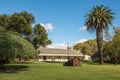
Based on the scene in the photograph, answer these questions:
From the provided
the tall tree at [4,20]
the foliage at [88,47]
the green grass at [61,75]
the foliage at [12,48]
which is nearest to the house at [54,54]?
the tall tree at [4,20]

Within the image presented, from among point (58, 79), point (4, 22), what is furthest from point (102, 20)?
point (58, 79)

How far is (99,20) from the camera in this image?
→ 73.4 metres

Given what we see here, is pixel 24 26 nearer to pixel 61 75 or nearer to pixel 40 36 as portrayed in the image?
pixel 40 36

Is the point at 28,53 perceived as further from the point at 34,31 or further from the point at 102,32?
the point at 102,32

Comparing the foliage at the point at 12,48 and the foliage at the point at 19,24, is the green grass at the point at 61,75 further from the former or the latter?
the foliage at the point at 19,24

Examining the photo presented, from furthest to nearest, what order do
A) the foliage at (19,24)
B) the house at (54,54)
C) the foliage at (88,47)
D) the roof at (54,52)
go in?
the foliage at (88,47), the roof at (54,52), the house at (54,54), the foliage at (19,24)

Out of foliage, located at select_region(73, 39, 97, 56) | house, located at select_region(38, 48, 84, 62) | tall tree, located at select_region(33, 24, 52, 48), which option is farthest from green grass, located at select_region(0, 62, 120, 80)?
foliage, located at select_region(73, 39, 97, 56)

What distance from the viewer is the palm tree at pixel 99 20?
239 feet

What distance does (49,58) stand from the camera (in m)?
101

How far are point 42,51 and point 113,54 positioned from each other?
34027 mm

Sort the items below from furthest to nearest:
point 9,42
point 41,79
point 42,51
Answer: point 42,51 < point 9,42 < point 41,79

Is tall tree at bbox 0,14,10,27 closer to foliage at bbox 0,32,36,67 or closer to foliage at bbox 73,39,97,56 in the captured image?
foliage at bbox 0,32,36,67

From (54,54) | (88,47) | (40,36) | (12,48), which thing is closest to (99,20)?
(40,36)

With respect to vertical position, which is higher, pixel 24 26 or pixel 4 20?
pixel 4 20
